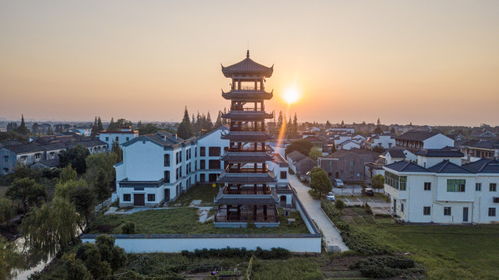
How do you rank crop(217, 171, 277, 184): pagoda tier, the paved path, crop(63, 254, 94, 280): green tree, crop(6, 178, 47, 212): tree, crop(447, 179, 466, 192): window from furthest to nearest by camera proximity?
crop(6, 178, 47, 212): tree
crop(447, 179, 466, 192): window
crop(217, 171, 277, 184): pagoda tier
the paved path
crop(63, 254, 94, 280): green tree

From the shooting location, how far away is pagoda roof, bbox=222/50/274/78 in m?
23.0

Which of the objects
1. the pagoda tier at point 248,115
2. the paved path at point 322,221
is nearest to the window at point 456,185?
the paved path at point 322,221

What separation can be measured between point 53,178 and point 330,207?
1235 inches

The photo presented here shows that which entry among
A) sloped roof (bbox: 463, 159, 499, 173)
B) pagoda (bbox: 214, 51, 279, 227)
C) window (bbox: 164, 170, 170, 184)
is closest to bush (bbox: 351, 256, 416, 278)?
pagoda (bbox: 214, 51, 279, 227)

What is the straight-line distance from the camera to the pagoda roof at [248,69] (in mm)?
23016

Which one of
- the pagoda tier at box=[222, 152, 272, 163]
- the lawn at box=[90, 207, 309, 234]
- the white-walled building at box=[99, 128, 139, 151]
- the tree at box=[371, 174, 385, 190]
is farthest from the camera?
the white-walled building at box=[99, 128, 139, 151]

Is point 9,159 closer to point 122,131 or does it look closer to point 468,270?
point 122,131

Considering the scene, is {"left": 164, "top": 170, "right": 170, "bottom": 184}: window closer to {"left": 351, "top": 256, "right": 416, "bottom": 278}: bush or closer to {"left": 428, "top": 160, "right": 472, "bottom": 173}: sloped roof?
{"left": 351, "top": 256, "right": 416, "bottom": 278}: bush

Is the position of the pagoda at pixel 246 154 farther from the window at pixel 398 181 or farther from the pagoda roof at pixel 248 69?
the window at pixel 398 181

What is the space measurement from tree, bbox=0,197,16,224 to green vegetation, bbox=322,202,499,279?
24.7 metres

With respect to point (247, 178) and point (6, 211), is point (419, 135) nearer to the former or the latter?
point (247, 178)

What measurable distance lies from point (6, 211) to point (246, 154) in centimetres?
1848

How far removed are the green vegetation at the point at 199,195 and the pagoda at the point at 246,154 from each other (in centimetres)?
764

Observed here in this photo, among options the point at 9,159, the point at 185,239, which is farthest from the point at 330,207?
the point at 9,159
